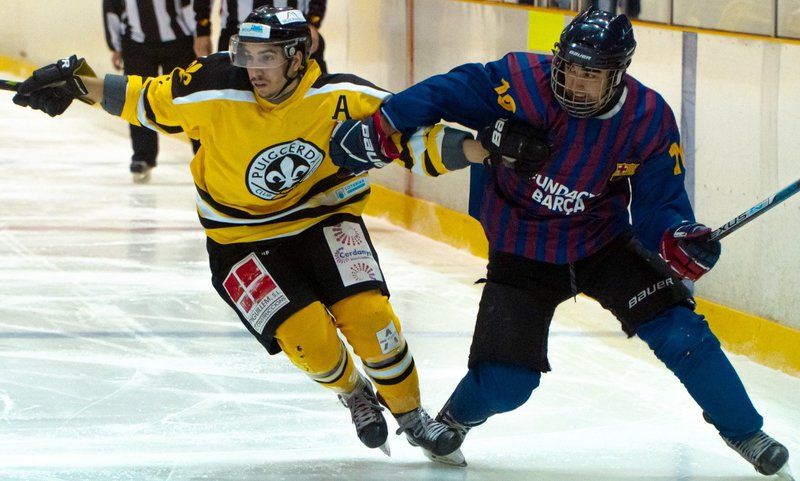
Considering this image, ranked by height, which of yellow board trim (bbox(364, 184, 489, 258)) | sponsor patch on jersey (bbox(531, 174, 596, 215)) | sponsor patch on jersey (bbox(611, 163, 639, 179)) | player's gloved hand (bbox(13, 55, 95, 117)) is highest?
player's gloved hand (bbox(13, 55, 95, 117))

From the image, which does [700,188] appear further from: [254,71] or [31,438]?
[31,438]

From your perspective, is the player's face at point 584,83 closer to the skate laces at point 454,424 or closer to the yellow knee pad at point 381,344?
the yellow knee pad at point 381,344

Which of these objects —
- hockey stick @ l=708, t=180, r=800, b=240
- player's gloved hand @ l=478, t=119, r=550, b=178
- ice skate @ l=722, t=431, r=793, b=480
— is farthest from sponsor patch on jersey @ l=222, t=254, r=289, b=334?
ice skate @ l=722, t=431, r=793, b=480

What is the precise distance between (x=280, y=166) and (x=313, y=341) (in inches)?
16.5

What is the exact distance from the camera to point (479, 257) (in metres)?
5.62

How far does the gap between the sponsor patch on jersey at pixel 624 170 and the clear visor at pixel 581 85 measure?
150mm

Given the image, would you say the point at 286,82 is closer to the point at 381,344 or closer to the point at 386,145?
the point at 386,145

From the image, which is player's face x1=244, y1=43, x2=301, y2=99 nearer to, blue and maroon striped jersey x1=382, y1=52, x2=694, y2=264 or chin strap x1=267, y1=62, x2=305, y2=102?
chin strap x1=267, y1=62, x2=305, y2=102

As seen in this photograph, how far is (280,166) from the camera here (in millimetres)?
3172

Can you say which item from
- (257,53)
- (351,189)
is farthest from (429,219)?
(257,53)

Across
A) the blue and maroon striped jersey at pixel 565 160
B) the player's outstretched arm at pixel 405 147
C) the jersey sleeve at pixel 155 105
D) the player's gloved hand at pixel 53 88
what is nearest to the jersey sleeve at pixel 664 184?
the blue and maroon striped jersey at pixel 565 160

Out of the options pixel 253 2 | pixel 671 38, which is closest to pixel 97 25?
pixel 253 2

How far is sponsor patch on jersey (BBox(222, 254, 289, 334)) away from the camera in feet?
10.3

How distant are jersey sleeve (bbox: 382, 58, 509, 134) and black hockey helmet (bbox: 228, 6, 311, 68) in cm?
31
